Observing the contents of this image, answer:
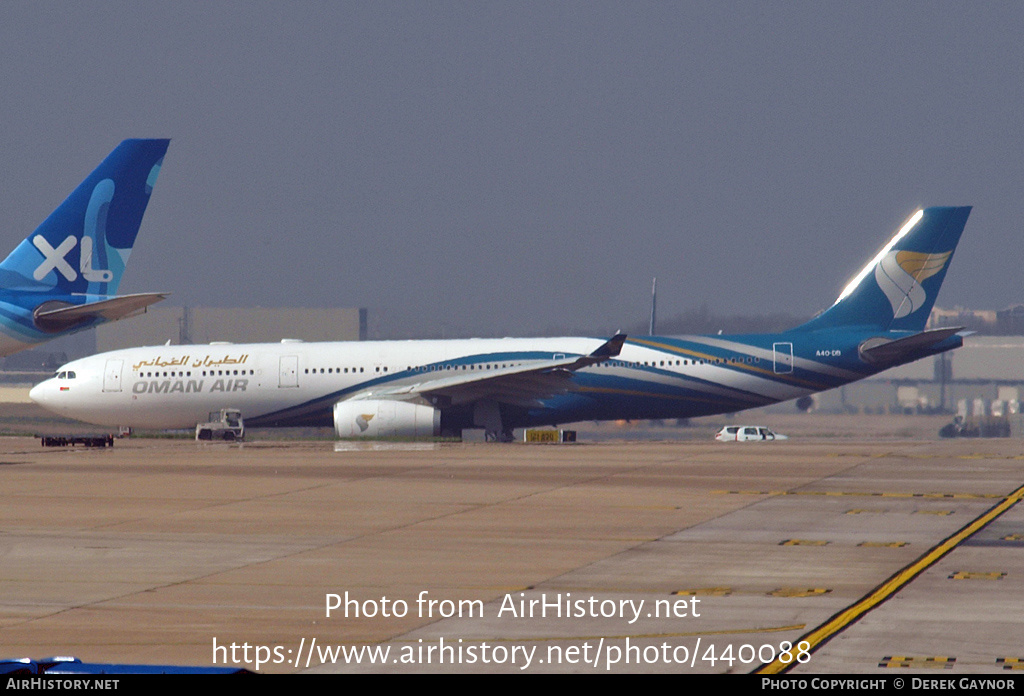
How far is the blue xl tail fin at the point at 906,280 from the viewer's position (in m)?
43.9

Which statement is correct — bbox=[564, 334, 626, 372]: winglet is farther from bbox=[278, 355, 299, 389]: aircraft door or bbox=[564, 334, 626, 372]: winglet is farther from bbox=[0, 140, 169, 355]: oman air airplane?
bbox=[0, 140, 169, 355]: oman air airplane

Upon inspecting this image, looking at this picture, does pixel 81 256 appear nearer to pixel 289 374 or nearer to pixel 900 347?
pixel 289 374

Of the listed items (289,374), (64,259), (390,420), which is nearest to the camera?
(64,259)

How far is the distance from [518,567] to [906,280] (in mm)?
33272

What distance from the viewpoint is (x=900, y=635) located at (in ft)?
33.2

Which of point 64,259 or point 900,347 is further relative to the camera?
point 900,347

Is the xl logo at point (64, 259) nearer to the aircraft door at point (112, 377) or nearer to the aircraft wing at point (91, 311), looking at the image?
the aircraft wing at point (91, 311)

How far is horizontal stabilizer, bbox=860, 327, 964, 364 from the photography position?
42.5 m

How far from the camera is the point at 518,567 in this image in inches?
555

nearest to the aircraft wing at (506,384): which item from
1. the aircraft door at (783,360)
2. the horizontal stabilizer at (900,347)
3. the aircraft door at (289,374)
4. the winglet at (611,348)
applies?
the winglet at (611,348)

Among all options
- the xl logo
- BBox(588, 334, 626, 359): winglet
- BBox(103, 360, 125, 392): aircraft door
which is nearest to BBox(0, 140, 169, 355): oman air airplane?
the xl logo

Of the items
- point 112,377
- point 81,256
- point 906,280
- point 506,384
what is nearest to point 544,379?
point 506,384

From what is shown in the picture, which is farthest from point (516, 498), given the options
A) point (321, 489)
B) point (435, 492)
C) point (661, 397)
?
point (661, 397)

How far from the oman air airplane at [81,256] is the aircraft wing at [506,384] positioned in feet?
38.6
